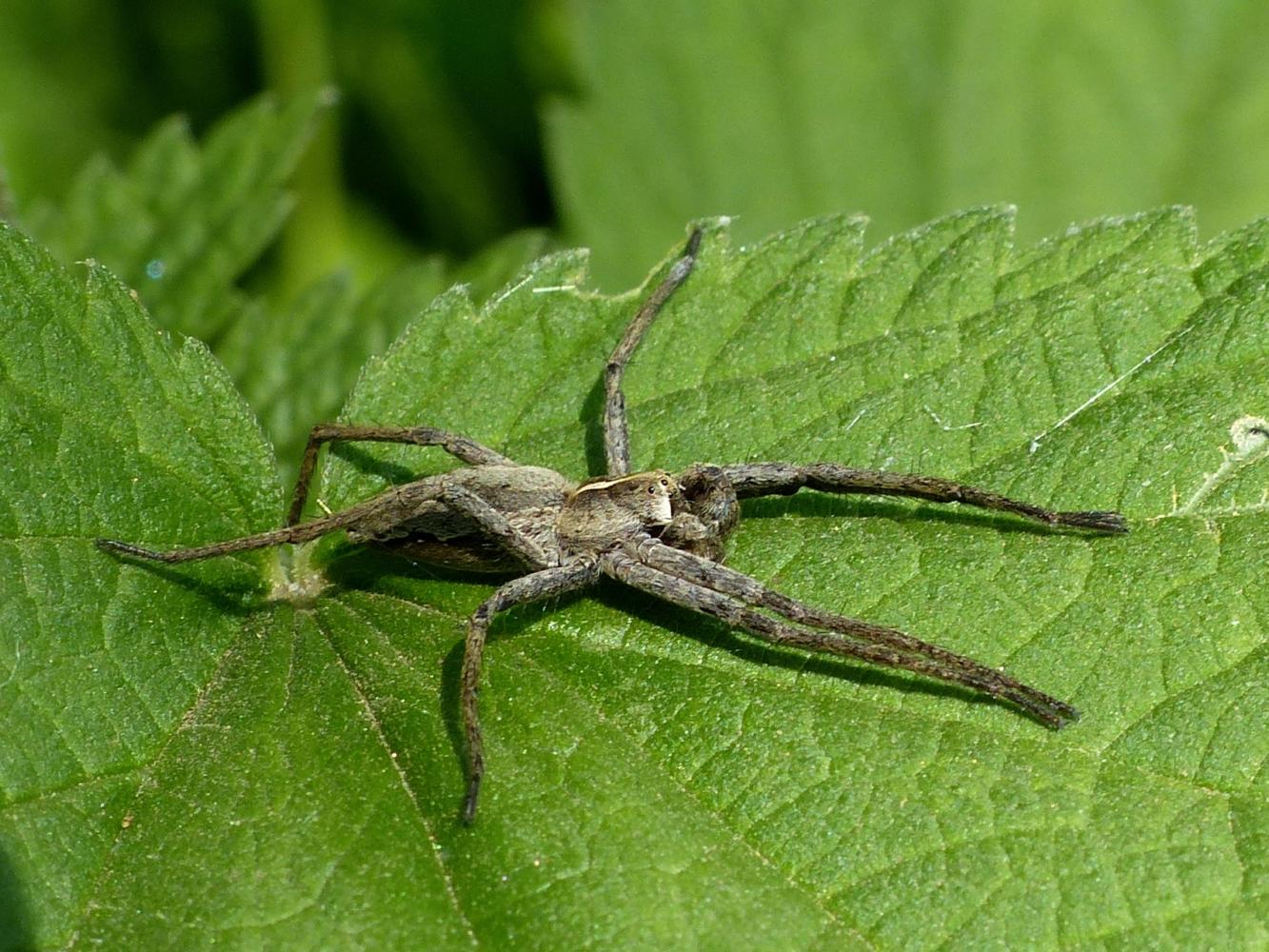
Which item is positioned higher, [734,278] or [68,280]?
[734,278]

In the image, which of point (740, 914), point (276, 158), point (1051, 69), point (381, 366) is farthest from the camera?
point (1051, 69)

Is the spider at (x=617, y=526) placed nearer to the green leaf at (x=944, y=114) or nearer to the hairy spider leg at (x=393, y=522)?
the hairy spider leg at (x=393, y=522)

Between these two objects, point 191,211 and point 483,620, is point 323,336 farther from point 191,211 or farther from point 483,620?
point 483,620

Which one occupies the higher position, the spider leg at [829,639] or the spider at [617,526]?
the spider at [617,526]

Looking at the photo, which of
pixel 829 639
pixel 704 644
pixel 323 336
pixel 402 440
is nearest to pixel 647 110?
pixel 323 336

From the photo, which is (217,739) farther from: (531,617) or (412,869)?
(531,617)

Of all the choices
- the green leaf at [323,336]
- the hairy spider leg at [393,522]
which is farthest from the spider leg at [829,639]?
the green leaf at [323,336]

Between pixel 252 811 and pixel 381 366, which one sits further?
pixel 381 366

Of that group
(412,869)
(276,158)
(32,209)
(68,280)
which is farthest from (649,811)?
(32,209)
